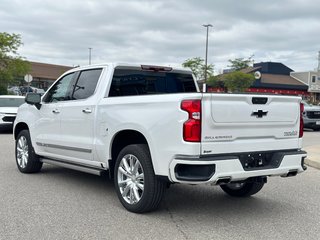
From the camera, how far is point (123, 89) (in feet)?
20.5

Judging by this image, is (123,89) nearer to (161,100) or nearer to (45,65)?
(161,100)

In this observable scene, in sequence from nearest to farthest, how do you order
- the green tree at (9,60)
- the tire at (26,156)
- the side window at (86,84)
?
the side window at (86,84) → the tire at (26,156) → the green tree at (9,60)

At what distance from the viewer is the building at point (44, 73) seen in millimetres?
Result: 76000

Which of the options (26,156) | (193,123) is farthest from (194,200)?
(26,156)

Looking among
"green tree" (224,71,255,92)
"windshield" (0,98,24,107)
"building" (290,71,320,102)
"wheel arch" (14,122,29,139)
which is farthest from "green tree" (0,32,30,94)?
"building" (290,71,320,102)

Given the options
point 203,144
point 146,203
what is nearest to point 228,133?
point 203,144

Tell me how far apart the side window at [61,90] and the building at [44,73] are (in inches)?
2621

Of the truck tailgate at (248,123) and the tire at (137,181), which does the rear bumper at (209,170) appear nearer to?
the truck tailgate at (248,123)

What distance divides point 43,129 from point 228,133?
3717 millimetres

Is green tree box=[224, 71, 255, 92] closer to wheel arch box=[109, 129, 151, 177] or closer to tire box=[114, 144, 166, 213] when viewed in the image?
wheel arch box=[109, 129, 151, 177]

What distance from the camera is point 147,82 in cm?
657

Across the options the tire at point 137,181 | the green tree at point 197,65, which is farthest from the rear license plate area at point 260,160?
the green tree at point 197,65

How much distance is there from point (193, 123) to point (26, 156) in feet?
14.5

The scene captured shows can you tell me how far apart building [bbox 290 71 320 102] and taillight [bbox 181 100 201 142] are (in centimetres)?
7436
